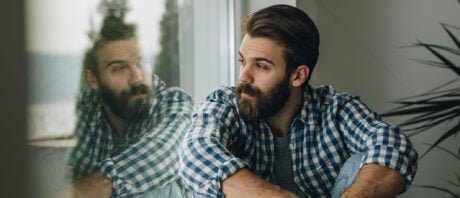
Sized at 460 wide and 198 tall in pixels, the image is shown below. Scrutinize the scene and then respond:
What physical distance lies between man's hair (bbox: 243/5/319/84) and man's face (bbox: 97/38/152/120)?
1.42 ft

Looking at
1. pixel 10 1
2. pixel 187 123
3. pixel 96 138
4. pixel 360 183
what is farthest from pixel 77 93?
pixel 360 183

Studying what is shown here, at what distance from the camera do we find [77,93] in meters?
1.11

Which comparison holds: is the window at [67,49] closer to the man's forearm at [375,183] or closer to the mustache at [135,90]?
the mustache at [135,90]

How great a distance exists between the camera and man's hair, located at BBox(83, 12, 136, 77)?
3.79ft

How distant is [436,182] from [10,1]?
2.14 metres

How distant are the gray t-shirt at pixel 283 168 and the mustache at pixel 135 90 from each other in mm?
511

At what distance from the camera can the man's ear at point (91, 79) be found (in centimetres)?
115

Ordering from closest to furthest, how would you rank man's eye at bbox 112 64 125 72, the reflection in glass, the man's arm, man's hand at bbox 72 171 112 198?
the reflection in glass → man's hand at bbox 72 171 112 198 → man's eye at bbox 112 64 125 72 → the man's arm

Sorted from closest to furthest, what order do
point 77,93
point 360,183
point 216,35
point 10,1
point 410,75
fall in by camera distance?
1. point 10,1
2. point 77,93
3. point 360,183
4. point 216,35
5. point 410,75

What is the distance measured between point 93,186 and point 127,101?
0.23 m

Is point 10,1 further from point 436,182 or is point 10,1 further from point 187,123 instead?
point 436,182

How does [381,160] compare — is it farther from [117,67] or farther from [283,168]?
[117,67]

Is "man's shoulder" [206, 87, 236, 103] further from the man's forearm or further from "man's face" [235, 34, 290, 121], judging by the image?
the man's forearm

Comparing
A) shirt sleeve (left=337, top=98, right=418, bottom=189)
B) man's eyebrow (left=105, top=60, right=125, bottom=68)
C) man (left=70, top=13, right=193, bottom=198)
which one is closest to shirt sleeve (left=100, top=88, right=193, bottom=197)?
Result: man (left=70, top=13, right=193, bottom=198)
